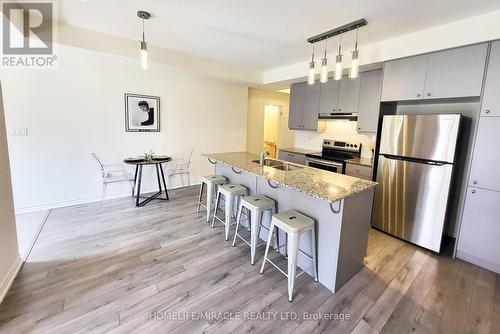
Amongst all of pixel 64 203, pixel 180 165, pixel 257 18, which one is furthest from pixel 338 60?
pixel 64 203

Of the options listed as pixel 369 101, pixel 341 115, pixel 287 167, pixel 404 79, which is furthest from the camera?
pixel 341 115

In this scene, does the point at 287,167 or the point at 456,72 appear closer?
the point at 456,72

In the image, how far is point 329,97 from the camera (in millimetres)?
4102

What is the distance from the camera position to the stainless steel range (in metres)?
3.74

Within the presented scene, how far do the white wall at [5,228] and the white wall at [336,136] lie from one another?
14.7 feet

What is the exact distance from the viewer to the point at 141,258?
240 centimetres

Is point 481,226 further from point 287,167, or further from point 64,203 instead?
point 64,203

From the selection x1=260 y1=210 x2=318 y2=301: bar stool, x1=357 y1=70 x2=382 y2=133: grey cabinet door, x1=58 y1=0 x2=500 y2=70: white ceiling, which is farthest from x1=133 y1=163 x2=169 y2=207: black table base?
x1=357 y1=70 x2=382 y2=133: grey cabinet door

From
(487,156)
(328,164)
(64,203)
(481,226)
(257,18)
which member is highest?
(257,18)

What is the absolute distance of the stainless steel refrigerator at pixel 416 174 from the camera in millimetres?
2484

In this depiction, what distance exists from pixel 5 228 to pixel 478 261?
458 cm

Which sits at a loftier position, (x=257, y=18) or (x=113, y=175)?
(x=257, y=18)

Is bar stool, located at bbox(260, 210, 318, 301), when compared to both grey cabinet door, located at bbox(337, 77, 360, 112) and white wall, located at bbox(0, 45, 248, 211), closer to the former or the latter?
grey cabinet door, located at bbox(337, 77, 360, 112)

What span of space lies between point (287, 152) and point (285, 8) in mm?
2815
